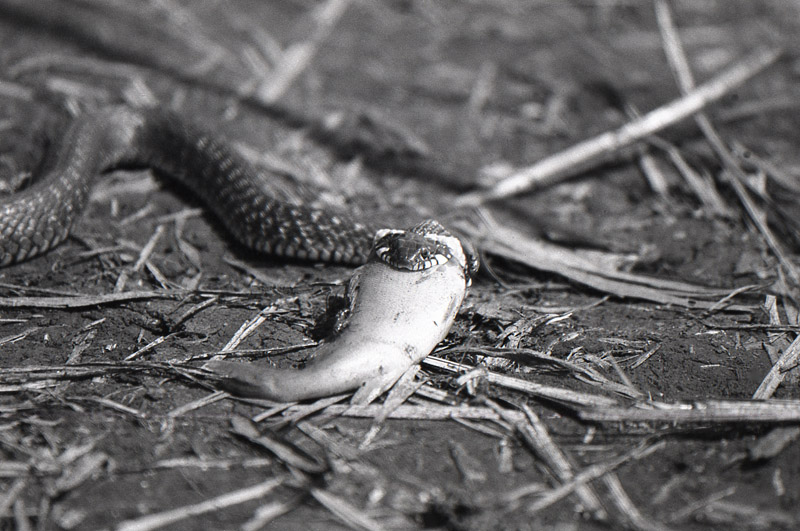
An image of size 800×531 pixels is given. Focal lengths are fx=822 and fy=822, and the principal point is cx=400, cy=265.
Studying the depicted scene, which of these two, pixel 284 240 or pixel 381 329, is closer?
pixel 381 329

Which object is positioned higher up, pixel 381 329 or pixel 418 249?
pixel 418 249

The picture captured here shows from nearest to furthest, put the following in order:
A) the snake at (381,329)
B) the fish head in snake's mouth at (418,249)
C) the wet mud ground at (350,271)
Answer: the wet mud ground at (350,271), the snake at (381,329), the fish head in snake's mouth at (418,249)

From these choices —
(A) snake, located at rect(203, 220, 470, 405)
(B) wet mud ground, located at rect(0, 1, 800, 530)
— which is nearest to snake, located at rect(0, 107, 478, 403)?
(A) snake, located at rect(203, 220, 470, 405)

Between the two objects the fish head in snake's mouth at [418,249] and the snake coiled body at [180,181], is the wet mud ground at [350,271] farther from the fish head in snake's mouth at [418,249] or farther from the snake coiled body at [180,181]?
the fish head in snake's mouth at [418,249]

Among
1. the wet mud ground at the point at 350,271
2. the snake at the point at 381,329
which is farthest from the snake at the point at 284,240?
the wet mud ground at the point at 350,271

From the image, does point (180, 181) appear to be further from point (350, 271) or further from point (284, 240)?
point (350, 271)

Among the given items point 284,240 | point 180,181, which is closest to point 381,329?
point 284,240
